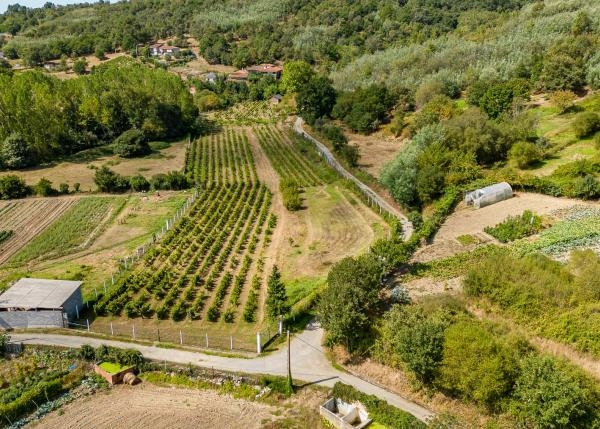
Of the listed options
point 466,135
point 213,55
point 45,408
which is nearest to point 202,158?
point 466,135

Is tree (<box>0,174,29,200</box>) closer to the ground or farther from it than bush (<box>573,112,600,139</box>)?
closer to the ground

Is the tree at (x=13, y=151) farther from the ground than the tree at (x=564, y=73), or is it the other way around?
the tree at (x=564, y=73)

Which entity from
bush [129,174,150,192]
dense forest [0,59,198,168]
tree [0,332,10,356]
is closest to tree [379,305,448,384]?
tree [0,332,10,356]

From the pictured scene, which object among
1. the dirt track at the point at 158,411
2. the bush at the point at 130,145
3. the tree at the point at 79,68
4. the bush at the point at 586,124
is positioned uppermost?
the tree at the point at 79,68

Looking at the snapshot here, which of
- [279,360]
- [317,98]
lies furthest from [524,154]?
[317,98]

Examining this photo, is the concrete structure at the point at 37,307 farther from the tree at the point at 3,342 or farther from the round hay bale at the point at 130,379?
the round hay bale at the point at 130,379

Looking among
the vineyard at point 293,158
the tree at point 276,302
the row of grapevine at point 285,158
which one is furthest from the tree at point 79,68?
the tree at point 276,302

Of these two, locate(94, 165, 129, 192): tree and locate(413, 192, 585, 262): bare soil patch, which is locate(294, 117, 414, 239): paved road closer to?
locate(413, 192, 585, 262): bare soil patch
